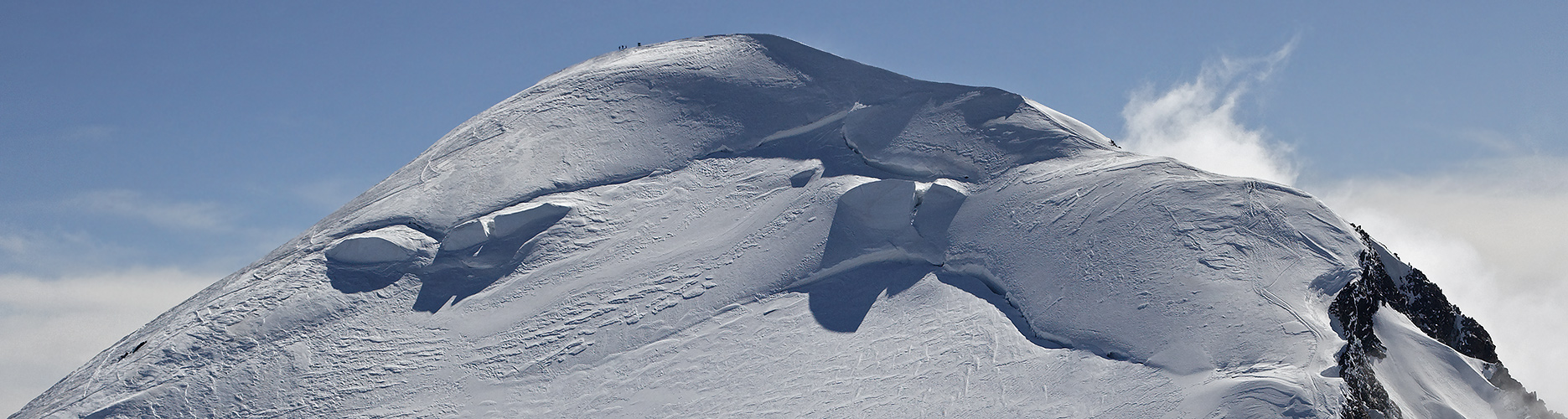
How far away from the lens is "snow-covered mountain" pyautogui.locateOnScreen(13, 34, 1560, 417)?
816 inches

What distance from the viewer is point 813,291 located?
24.8 metres

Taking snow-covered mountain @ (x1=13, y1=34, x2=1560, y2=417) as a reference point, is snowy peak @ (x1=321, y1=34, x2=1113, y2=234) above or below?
above

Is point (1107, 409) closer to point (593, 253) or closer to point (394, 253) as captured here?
point (593, 253)

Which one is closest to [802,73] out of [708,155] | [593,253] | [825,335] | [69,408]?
[708,155]

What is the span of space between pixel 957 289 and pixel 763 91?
30.4 ft

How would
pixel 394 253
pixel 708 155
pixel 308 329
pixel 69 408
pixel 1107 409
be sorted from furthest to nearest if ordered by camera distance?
pixel 708 155 < pixel 394 253 < pixel 308 329 < pixel 69 408 < pixel 1107 409

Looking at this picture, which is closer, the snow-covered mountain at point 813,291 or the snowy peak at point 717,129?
the snow-covered mountain at point 813,291

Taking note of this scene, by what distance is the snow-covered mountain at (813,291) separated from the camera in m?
20.7

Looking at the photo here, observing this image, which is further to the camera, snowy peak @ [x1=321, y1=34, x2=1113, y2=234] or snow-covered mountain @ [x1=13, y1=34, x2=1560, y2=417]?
snowy peak @ [x1=321, y1=34, x2=1113, y2=234]

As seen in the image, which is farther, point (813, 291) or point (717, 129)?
point (717, 129)

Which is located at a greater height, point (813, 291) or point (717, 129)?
point (717, 129)

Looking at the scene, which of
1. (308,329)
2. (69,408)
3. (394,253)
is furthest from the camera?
(394,253)

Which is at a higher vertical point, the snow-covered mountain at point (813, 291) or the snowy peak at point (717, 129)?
the snowy peak at point (717, 129)

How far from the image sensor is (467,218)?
27.3 metres
